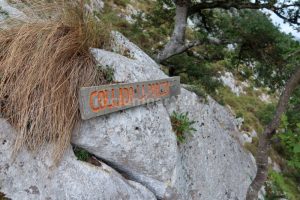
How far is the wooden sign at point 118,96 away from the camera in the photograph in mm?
2928

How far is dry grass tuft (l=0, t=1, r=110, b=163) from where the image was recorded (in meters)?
2.79

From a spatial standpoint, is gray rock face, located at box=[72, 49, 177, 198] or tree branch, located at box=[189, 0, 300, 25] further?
tree branch, located at box=[189, 0, 300, 25]

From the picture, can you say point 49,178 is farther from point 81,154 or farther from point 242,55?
point 242,55

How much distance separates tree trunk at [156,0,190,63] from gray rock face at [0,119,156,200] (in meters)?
4.12

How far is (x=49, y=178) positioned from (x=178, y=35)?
4.78 m

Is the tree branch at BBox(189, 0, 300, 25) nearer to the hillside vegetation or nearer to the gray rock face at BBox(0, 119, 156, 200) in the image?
the hillside vegetation

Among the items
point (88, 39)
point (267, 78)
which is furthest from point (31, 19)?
point (267, 78)

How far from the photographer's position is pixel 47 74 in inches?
118

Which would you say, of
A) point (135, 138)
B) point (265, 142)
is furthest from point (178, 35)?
point (135, 138)

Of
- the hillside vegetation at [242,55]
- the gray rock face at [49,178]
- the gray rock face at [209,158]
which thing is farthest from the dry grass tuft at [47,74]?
the gray rock face at [209,158]

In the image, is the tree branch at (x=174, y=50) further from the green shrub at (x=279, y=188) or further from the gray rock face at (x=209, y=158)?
the green shrub at (x=279, y=188)

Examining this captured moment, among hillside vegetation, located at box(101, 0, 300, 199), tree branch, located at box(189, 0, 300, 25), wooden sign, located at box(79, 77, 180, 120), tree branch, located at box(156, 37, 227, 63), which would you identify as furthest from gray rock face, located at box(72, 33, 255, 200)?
tree branch, located at box(189, 0, 300, 25)

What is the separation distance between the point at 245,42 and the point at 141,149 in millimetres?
3353

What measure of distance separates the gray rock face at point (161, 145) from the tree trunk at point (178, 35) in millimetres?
1659
